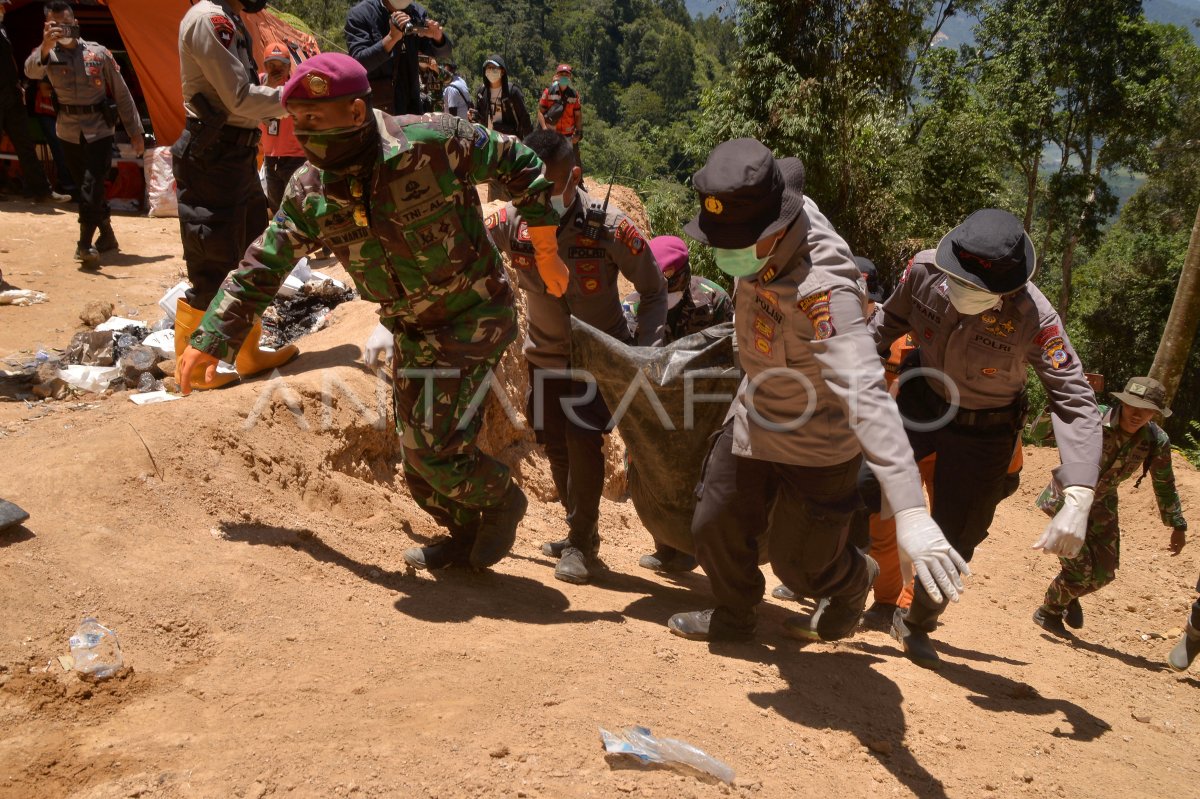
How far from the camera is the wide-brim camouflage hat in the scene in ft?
18.4

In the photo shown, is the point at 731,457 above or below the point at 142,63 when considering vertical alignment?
below

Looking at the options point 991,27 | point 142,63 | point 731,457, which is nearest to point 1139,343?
point 991,27

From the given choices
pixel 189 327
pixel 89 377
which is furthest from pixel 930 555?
pixel 89 377

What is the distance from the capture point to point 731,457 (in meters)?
3.60

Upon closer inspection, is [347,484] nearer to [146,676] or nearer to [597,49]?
[146,676]

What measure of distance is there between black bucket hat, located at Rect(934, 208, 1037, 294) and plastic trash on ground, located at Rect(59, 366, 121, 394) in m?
4.66

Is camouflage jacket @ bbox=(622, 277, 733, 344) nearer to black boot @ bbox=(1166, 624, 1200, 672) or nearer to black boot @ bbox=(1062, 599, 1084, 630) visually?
black boot @ bbox=(1062, 599, 1084, 630)

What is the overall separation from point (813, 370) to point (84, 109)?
7.74 metres

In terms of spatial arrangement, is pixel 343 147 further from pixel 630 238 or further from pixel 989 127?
pixel 989 127

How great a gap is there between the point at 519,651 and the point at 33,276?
687 centimetres

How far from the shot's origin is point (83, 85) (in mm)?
8500

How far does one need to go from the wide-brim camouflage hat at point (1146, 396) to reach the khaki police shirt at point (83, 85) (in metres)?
8.34

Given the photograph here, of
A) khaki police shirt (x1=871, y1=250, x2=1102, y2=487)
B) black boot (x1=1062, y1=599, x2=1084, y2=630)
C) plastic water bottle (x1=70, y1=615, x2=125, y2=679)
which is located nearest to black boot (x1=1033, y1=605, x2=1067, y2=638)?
black boot (x1=1062, y1=599, x2=1084, y2=630)

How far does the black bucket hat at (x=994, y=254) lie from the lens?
378 centimetres
